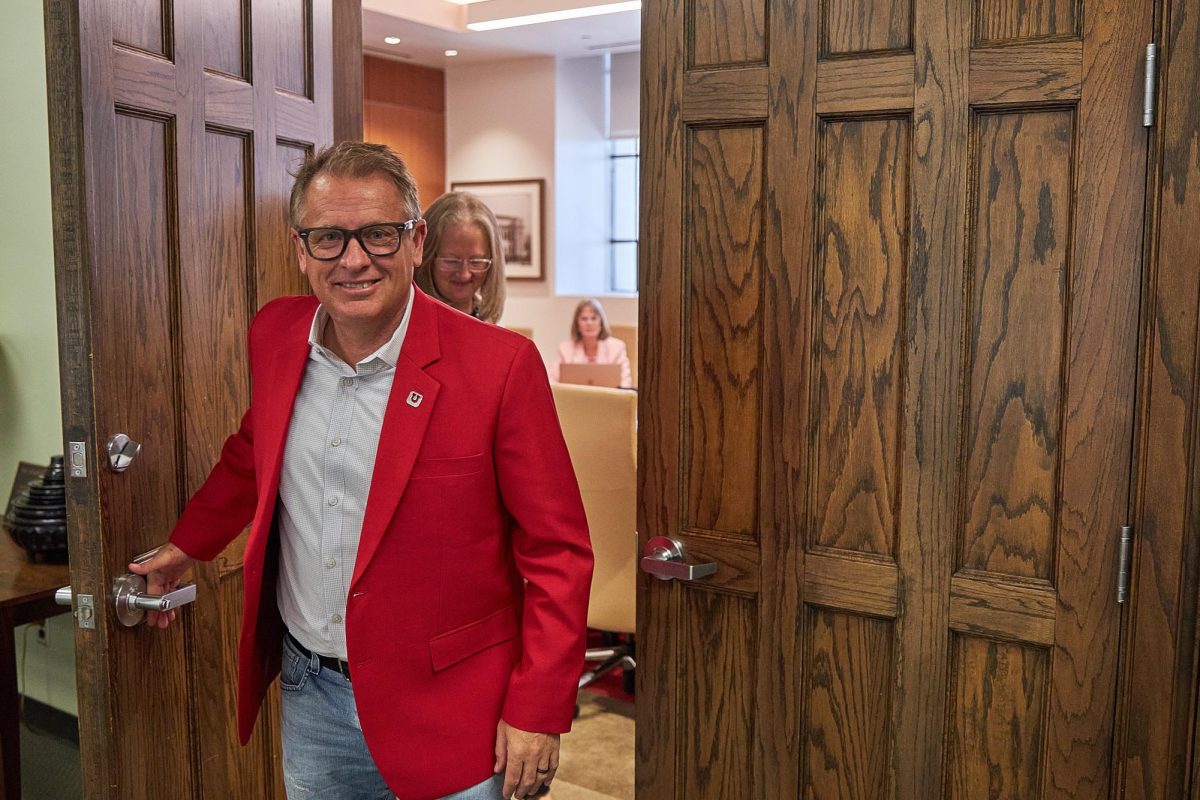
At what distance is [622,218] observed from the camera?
9328 millimetres

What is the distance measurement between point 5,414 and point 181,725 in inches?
64.1

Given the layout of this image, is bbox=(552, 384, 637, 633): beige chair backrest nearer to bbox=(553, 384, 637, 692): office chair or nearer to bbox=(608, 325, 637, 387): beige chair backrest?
bbox=(553, 384, 637, 692): office chair

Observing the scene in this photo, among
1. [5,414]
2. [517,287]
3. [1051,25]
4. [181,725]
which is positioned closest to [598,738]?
[181,725]

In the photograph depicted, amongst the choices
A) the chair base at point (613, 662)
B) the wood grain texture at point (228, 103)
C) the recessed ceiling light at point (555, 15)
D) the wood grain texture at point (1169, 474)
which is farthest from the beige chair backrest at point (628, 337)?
the wood grain texture at point (1169, 474)

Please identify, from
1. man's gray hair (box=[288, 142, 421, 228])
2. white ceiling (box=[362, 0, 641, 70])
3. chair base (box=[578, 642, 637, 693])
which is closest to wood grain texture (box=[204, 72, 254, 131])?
man's gray hair (box=[288, 142, 421, 228])

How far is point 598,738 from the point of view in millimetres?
3477

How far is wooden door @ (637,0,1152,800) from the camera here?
150 cm

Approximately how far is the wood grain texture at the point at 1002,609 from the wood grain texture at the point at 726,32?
910mm

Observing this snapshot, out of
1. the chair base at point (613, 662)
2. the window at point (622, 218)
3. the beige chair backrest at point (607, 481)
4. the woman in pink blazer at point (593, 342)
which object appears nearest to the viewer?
the beige chair backrest at point (607, 481)

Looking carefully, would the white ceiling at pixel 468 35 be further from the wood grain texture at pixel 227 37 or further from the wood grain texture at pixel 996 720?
the wood grain texture at pixel 996 720

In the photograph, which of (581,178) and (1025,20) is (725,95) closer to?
(1025,20)

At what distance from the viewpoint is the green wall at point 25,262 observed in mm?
2924

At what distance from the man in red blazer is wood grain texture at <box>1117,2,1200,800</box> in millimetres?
800

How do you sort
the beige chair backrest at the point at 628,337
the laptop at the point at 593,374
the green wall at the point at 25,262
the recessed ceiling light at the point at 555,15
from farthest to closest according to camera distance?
the recessed ceiling light at the point at 555,15
the beige chair backrest at the point at 628,337
the laptop at the point at 593,374
the green wall at the point at 25,262
